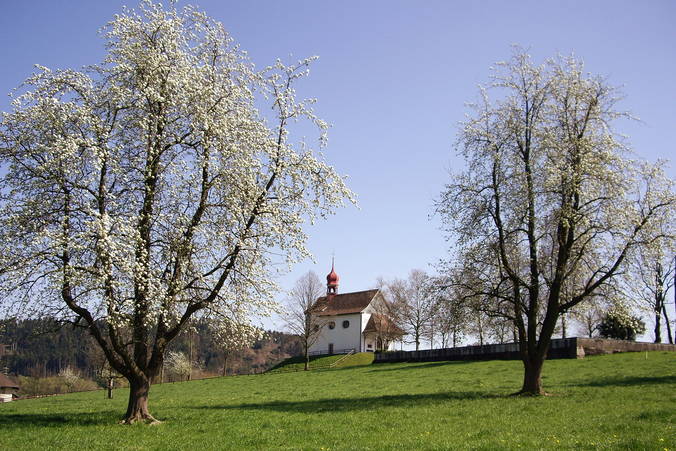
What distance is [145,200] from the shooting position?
19.9m

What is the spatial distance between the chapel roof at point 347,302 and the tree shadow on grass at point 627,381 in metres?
60.5

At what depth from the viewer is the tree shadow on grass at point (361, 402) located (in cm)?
2283

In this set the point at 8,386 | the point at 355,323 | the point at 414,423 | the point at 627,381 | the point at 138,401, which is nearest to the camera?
the point at 414,423

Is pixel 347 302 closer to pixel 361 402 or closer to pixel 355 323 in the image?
pixel 355 323

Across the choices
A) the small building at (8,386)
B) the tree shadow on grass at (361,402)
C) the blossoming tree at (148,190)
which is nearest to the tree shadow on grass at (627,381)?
the tree shadow on grass at (361,402)

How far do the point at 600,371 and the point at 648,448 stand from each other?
22289mm

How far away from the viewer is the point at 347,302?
301 feet

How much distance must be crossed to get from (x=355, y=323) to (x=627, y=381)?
62.6m

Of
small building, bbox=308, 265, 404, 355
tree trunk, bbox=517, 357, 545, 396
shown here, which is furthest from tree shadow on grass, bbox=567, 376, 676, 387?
small building, bbox=308, 265, 404, 355

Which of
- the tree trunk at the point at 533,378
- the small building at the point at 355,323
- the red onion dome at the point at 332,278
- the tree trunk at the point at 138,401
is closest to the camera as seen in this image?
the tree trunk at the point at 138,401

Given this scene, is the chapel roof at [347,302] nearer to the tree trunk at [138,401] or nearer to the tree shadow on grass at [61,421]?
the tree shadow on grass at [61,421]

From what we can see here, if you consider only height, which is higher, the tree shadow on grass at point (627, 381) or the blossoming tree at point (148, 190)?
the blossoming tree at point (148, 190)

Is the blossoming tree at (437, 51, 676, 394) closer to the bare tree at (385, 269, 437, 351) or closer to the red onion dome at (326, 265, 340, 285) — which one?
the bare tree at (385, 269, 437, 351)

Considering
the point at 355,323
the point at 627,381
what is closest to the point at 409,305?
the point at 355,323
